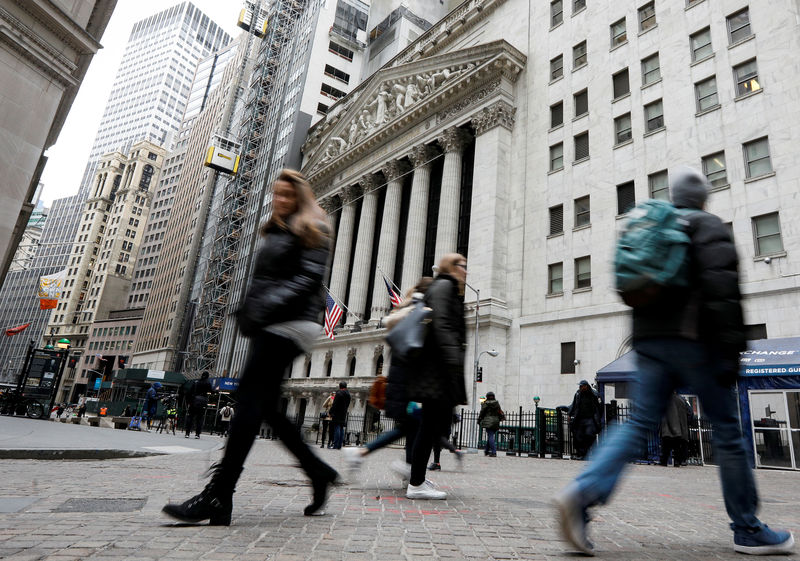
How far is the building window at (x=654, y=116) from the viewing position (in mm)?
26031

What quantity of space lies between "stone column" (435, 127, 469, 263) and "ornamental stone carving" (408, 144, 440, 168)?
76.6 inches

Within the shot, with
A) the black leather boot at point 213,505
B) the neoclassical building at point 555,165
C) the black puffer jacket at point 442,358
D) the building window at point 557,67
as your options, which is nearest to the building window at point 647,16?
the neoclassical building at point 555,165

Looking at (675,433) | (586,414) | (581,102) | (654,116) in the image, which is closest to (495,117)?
(581,102)

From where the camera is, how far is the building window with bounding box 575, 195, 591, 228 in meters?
28.0

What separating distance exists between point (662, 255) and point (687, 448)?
1601cm

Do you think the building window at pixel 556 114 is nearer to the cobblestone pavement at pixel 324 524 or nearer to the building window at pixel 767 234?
the building window at pixel 767 234

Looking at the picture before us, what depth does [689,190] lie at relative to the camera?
3516mm

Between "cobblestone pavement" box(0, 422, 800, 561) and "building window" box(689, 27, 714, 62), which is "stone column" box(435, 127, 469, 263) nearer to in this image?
"building window" box(689, 27, 714, 62)

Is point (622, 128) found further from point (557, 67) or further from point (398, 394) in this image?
point (398, 394)

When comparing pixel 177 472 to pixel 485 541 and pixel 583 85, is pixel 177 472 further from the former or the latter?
pixel 583 85

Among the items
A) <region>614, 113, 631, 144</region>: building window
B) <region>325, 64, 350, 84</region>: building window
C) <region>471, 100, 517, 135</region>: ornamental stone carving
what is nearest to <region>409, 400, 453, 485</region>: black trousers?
<region>614, 113, 631, 144</region>: building window

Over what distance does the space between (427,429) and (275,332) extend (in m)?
2.29

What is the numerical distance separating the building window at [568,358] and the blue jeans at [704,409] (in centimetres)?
2416

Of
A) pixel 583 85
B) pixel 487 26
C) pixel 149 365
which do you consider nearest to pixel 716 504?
pixel 583 85
